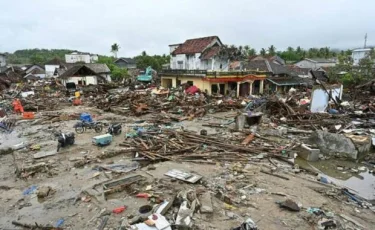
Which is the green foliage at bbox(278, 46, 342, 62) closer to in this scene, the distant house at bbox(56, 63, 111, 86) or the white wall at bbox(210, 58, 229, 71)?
the white wall at bbox(210, 58, 229, 71)

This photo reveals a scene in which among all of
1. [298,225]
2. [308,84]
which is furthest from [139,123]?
[308,84]

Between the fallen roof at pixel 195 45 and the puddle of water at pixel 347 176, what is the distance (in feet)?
86.6

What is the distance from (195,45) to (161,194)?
31637 mm

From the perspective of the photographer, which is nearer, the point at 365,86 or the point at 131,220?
the point at 131,220

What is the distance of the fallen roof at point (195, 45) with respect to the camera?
34603 millimetres

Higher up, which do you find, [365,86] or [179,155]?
[365,86]

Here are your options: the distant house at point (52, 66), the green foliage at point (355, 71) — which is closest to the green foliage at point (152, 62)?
the distant house at point (52, 66)

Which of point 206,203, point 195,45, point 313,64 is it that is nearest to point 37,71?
point 195,45

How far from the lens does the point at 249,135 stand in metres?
13.3

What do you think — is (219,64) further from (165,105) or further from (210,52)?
(165,105)

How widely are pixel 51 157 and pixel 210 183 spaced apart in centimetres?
703

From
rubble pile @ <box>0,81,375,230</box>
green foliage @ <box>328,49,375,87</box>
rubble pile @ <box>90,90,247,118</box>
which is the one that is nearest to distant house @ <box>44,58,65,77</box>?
rubble pile @ <box>90,90,247,118</box>

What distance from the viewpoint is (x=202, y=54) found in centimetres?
3472

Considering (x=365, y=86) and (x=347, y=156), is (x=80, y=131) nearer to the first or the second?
(x=347, y=156)
